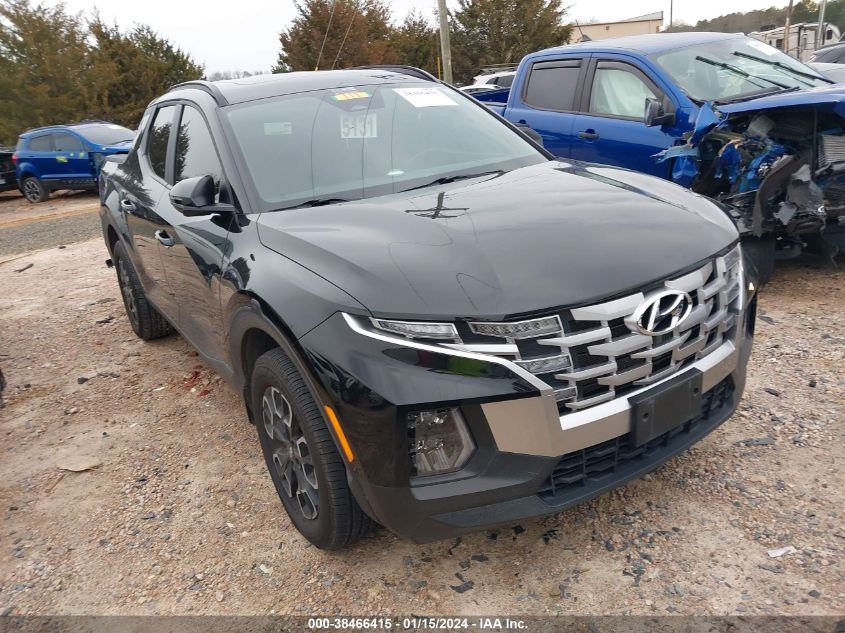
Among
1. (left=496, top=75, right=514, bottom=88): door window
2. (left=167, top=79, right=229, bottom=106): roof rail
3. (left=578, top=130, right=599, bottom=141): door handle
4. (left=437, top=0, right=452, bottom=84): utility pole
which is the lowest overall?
(left=578, top=130, right=599, bottom=141): door handle

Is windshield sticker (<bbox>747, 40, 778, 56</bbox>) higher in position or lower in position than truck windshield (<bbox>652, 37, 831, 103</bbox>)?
higher

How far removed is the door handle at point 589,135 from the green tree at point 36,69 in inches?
868

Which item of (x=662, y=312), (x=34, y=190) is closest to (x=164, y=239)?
(x=662, y=312)

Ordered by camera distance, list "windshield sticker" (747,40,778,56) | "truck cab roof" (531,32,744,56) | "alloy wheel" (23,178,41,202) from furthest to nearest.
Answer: "alloy wheel" (23,178,41,202)
"windshield sticker" (747,40,778,56)
"truck cab roof" (531,32,744,56)

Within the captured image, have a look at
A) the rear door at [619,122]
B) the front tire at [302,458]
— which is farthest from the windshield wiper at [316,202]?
the rear door at [619,122]

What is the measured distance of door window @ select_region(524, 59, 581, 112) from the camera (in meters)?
6.23

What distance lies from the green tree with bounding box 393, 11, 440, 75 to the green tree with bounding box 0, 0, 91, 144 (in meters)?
13.2

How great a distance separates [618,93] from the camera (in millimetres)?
5816

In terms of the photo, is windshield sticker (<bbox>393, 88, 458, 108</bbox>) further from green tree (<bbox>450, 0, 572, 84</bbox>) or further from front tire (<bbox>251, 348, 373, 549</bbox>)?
green tree (<bbox>450, 0, 572, 84</bbox>)

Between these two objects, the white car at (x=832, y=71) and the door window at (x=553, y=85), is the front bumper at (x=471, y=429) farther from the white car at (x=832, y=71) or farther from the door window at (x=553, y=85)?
the white car at (x=832, y=71)

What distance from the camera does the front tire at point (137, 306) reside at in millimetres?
4832

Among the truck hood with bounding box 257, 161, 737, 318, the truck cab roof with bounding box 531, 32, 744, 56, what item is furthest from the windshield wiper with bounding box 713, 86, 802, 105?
the truck hood with bounding box 257, 161, 737, 318

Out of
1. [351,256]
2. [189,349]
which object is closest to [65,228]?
[189,349]

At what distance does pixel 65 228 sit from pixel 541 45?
79.6ft
